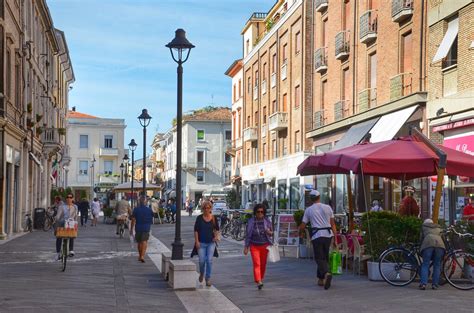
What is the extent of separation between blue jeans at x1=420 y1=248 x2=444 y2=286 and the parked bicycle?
0.90 ft

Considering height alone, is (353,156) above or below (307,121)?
below

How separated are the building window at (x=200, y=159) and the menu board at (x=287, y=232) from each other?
Answer: 72.7 metres

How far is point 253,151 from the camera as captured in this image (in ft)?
189

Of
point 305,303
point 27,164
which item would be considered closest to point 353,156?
point 305,303

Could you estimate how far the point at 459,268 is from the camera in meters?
13.4

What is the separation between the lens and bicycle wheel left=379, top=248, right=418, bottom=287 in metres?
13.4

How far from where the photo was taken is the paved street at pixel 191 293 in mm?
10859

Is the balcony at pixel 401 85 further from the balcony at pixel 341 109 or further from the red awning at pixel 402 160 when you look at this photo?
the red awning at pixel 402 160

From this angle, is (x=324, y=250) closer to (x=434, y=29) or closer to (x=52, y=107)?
(x=434, y=29)

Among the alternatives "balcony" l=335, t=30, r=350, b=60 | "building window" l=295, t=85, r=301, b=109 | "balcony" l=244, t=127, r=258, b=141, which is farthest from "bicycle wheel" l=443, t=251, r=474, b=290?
"balcony" l=244, t=127, r=258, b=141

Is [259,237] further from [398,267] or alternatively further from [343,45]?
[343,45]

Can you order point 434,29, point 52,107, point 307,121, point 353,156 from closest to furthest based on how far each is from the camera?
point 353,156
point 434,29
point 307,121
point 52,107

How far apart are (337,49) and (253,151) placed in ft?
81.8

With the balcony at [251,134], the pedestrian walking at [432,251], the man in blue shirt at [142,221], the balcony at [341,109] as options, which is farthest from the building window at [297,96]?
the pedestrian walking at [432,251]
